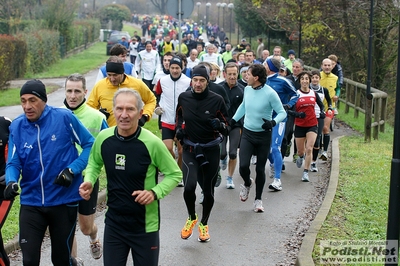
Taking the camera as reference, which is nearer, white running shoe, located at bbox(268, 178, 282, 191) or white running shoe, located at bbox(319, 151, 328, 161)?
white running shoe, located at bbox(268, 178, 282, 191)

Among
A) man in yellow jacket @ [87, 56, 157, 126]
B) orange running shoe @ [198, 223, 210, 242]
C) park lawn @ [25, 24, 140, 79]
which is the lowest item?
park lawn @ [25, 24, 140, 79]

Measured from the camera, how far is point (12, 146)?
5.74m

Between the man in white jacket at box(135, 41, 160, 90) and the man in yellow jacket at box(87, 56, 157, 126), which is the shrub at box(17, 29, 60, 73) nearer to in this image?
the man in white jacket at box(135, 41, 160, 90)

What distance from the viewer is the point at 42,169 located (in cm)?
570

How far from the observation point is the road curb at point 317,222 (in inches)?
280

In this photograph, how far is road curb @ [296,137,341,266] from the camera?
7114mm

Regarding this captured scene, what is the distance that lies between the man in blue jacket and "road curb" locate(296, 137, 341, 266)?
2521mm

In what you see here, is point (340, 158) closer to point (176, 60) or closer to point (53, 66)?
point (176, 60)

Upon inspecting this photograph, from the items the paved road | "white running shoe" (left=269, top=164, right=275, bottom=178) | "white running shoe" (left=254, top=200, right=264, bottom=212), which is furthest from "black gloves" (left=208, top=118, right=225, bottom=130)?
"white running shoe" (left=269, top=164, right=275, bottom=178)

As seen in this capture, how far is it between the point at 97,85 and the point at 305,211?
3480 mm

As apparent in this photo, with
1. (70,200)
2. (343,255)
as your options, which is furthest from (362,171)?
(70,200)

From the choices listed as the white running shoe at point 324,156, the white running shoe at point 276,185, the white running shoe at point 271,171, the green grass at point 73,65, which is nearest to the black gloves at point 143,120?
the white running shoe at point 276,185

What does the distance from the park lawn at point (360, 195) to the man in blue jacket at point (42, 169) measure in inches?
106

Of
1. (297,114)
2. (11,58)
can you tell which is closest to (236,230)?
(297,114)
